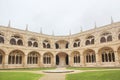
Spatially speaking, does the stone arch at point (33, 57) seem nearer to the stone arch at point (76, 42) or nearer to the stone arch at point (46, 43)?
the stone arch at point (46, 43)

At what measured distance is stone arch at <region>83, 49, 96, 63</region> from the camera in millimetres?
33375

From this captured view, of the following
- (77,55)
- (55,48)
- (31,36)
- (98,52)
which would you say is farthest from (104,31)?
(31,36)

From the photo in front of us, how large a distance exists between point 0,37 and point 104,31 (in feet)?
84.1

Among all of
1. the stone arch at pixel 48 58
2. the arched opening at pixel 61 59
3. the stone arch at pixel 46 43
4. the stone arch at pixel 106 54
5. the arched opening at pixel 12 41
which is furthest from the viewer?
the arched opening at pixel 61 59

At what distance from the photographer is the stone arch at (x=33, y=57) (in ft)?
113

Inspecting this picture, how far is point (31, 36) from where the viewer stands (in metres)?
35.8

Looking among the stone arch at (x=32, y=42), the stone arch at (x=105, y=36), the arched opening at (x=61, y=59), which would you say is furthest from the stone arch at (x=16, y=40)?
the stone arch at (x=105, y=36)

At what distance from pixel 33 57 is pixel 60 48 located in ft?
32.7

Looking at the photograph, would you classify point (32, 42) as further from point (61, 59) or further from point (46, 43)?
point (61, 59)

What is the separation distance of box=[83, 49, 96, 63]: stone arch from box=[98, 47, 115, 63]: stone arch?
234 centimetres

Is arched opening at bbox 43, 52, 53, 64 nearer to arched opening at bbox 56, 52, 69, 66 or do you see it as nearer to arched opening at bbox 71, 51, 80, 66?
arched opening at bbox 56, 52, 69, 66

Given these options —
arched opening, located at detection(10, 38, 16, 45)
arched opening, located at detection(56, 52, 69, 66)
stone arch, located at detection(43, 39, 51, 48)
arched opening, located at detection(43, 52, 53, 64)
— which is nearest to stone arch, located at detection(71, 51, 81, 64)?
arched opening, located at detection(56, 52, 69, 66)

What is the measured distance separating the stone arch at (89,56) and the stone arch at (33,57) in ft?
44.1

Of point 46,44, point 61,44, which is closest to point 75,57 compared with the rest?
point 61,44
